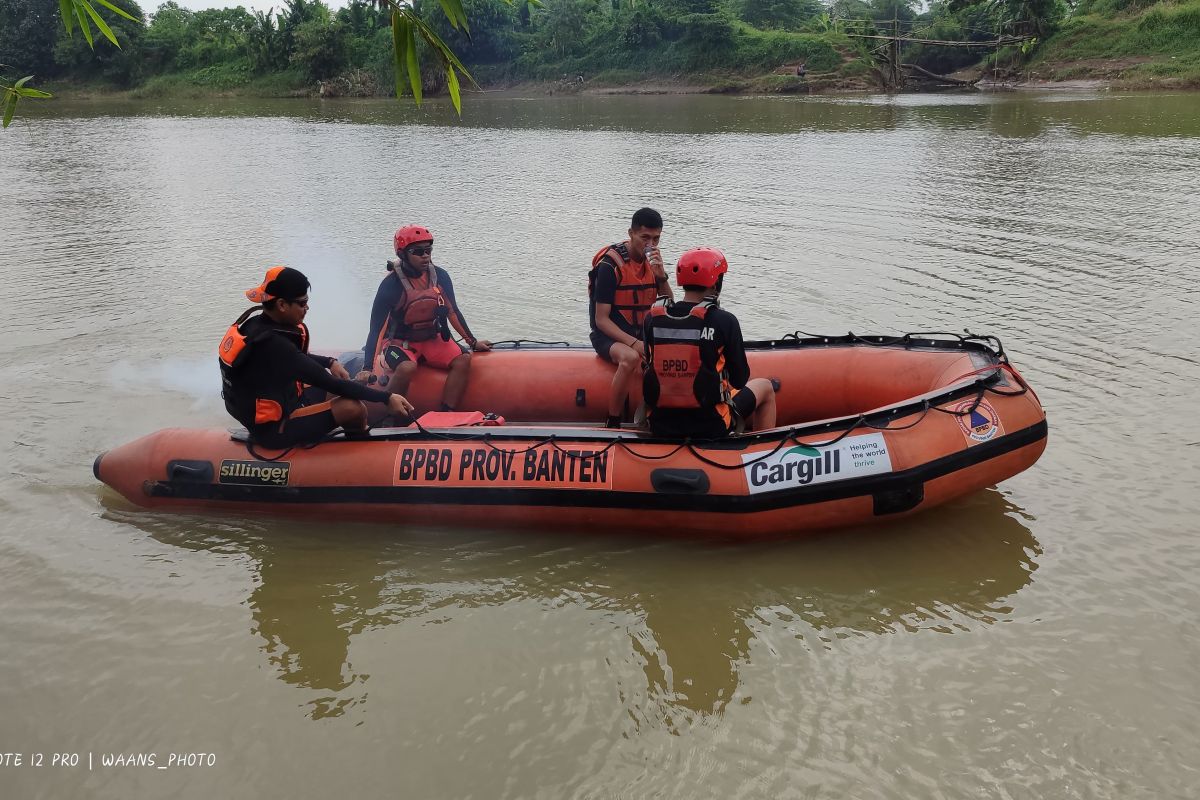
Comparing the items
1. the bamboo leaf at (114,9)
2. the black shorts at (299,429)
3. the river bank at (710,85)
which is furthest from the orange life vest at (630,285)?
the river bank at (710,85)

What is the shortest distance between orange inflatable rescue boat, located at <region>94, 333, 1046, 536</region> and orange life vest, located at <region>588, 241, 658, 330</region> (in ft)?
1.64

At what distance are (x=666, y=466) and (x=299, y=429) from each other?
1949mm

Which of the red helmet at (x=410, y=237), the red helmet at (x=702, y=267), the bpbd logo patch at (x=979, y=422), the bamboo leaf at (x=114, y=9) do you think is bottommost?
the bpbd logo patch at (x=979, y=422)

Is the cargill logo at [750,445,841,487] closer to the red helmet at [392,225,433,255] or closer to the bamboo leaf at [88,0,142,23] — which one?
the red helmet at [392,225,433,255]

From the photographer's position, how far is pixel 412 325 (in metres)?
5.52

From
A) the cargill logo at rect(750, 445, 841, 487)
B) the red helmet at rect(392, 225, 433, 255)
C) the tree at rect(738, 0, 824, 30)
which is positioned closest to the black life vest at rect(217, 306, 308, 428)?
the red helmet at rect(392, 225, 433, 255)

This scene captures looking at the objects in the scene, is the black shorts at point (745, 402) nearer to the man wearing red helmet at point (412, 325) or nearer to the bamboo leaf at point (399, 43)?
the man wearing red helmet at point (412, 325)

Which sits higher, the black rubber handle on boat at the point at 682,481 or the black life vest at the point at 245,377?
the black life vest at the point at 245,377

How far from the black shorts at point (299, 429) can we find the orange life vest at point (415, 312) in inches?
32.0

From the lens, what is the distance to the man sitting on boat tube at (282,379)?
4.45 m

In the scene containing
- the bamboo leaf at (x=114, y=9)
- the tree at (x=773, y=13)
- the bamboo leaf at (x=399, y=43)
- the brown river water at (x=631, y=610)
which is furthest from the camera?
the tree at (x=773, y=13)

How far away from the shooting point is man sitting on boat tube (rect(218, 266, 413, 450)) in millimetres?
4445

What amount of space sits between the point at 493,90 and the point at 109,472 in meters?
39.3

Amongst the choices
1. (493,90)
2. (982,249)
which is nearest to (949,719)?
(982,249)
